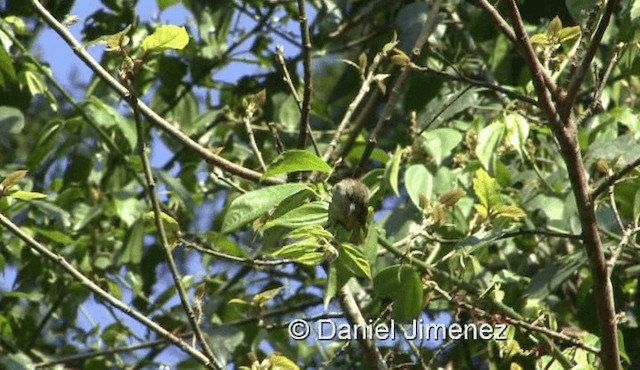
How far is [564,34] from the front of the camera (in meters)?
1.71

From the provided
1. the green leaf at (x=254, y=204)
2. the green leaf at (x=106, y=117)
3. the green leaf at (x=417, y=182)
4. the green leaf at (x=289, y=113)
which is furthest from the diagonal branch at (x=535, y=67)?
the green leaf at (x=289, y=113)

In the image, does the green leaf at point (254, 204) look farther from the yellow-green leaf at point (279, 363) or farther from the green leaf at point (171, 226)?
the green leaf at point (171, 226)

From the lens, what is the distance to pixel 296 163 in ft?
5.08

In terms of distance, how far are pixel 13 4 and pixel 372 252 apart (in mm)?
1376

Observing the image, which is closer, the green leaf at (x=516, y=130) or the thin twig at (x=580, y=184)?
the thin twig at (x=580, y=184)

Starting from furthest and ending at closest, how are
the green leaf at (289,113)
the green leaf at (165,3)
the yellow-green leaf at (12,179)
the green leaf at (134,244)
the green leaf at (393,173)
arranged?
the green leaf at (289,113) → the green leaf at (134,244) → the green leaf at (165,3) → the green leaf at (393,173) → the yellow-green leaf at (12,179)

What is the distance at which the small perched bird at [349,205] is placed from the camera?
152cm

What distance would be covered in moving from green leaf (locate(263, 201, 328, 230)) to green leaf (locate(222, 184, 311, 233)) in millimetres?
20

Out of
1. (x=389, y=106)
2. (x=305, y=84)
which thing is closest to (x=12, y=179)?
(x=305, y=84)

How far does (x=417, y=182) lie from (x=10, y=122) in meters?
0.73

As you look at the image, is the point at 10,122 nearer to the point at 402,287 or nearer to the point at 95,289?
the point at 95,289

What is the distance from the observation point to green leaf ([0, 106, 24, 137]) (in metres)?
2.32

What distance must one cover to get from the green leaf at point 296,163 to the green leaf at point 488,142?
0.61m

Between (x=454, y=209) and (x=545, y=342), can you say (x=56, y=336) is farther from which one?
(x=545, y=342)
